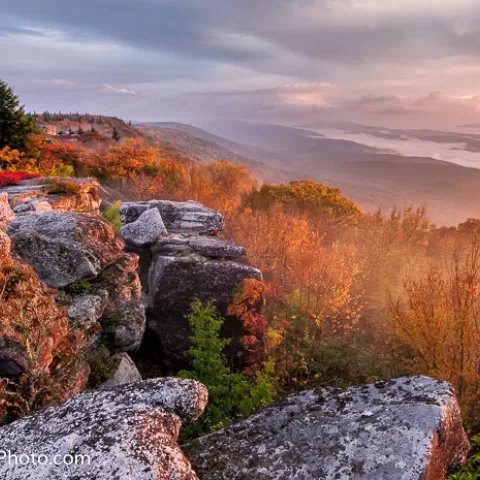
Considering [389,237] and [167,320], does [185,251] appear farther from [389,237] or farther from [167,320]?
[389,237]

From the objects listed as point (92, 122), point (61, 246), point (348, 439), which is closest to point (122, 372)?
point (61, 246)

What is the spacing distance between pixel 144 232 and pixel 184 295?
3807 millimetres

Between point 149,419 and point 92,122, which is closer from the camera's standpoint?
point 149,419

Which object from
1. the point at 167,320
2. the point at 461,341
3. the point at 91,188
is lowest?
the point at 167,320

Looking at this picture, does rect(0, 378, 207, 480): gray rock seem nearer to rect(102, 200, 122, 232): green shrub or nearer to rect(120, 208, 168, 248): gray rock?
rect(120, 208, 168, 248): gray rock

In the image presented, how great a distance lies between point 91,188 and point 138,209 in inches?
106

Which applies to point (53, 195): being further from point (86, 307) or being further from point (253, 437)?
point (253, 437)

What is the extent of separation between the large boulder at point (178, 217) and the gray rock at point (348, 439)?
13408mm

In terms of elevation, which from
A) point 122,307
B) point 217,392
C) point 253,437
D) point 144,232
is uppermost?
point 144,232

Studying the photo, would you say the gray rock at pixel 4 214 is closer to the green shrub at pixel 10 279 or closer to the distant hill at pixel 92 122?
the green shrub at pixel 10 279

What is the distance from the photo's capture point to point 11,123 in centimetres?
2881

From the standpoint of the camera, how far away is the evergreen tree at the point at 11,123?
28641 millimetres

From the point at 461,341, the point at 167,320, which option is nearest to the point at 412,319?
the point at 461,341

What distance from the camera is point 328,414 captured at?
6.13 metres
